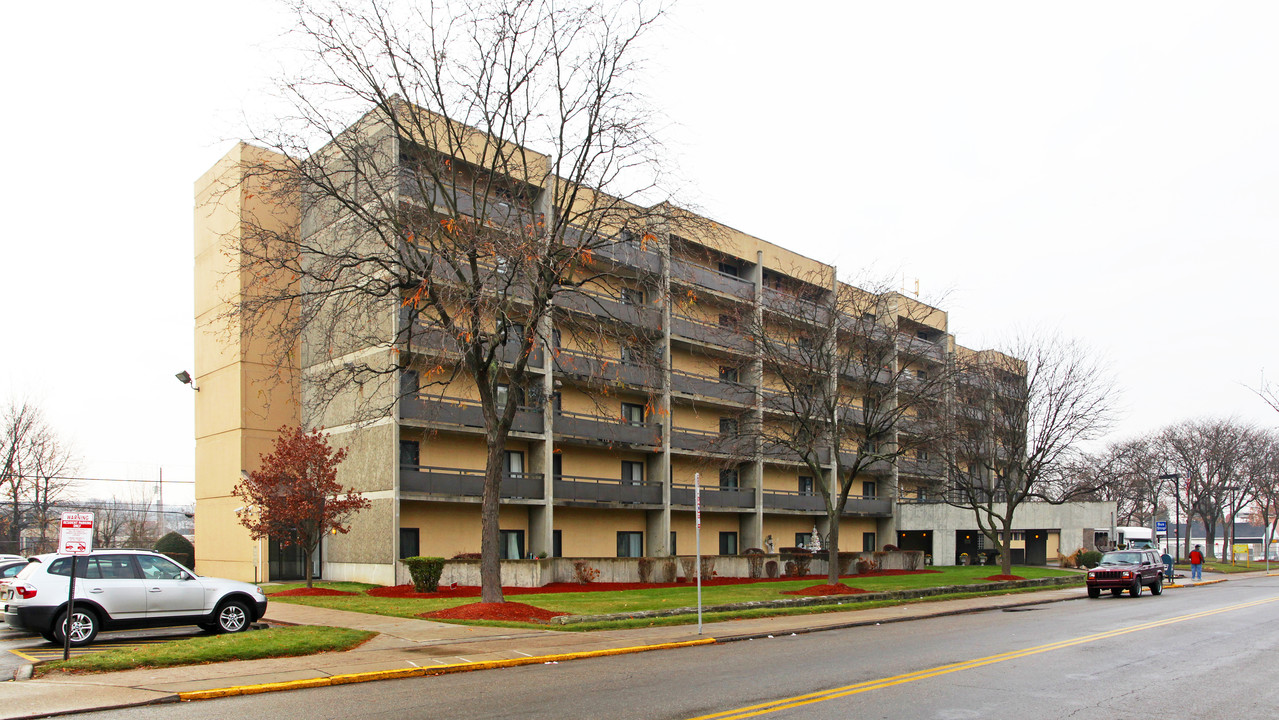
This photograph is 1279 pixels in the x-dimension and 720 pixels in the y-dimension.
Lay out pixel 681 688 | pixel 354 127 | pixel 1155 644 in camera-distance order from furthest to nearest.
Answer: pixel 354 127, pixel 1155 644, pixel 681 688

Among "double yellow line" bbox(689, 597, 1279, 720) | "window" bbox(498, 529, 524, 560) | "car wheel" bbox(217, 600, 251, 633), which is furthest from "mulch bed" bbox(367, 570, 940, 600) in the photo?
"double yellow line" bbox(689, 597, 1279, 720)

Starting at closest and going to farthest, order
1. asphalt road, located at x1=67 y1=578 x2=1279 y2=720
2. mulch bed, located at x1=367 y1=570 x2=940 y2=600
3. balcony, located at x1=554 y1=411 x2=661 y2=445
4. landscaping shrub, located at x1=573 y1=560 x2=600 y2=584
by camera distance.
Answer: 1. asphalt road, located at x1=67 y1=578 x2=1279 y2=720
2. mulch bed, located at x1=367 y1=570 x2=940 y2=600
3. landscaping shrub, located at x1=573 y1=560 x2=600 y2=584
4. balcony, located at x1=554 y1=411 x2=661 y2=445

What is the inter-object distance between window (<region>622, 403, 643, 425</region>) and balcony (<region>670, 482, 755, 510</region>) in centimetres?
369

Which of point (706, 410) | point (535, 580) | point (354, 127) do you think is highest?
point (354, 127)

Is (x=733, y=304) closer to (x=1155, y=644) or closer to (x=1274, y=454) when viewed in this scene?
(x=1155, y=644)

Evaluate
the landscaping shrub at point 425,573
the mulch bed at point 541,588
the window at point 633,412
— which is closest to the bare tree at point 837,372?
the mulch bed at point 541,588

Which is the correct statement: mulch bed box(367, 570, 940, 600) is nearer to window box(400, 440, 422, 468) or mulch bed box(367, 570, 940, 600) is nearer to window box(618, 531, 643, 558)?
window box(400, 440, 422, 468)

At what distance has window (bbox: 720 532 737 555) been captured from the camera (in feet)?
158

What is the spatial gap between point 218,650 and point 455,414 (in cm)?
2128

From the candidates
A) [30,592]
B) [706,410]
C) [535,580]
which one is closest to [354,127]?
[30,592]

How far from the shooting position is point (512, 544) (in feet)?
125

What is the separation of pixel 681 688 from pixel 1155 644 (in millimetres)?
9841

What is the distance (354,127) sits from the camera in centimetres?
2114

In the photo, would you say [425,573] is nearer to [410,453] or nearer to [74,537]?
[410,453]
